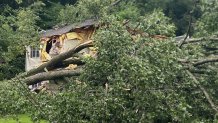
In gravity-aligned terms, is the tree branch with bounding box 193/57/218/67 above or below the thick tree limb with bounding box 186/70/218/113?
above

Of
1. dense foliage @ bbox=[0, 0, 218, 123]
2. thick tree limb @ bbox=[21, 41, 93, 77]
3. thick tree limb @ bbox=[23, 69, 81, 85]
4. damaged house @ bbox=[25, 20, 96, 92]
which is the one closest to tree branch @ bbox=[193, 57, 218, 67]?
dense foliage @ bbox=[0, 0, 218, 123]

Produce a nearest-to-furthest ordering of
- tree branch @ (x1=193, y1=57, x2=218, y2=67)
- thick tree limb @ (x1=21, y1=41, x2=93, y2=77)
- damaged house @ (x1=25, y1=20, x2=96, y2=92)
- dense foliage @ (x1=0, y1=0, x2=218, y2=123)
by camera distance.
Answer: dense foliage @ (x1=0, y1=0, x2=218, y2=123) → tree branch @ (x1=193, y1=57, x2=218, y2=67) → thick tree limb @ (x1=21, y1=41, x2=93, y2=77) → damaged house @ (x1=25, y1=20, x2=96, y2=92)

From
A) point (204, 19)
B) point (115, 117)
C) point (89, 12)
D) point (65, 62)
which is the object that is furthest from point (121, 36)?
point (89, 12)

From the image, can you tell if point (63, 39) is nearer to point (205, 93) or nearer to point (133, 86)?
point (205, 93)

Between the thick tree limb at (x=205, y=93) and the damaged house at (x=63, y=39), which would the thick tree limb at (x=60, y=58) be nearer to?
the thick tree limb at (x=205, y=93)

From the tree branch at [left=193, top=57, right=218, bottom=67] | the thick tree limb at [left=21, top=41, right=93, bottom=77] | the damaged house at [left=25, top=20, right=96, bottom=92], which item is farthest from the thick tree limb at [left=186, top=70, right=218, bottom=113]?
the damaged house at [left=25, top=20, right=96, bottom=92]

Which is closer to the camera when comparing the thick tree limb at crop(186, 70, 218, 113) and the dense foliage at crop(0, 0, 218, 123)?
the dense foliage at crop(0, 0, 218, 123)

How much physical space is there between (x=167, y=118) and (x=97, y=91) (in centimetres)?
143

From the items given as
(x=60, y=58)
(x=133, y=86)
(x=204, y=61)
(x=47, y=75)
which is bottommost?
(x=47, y=75)

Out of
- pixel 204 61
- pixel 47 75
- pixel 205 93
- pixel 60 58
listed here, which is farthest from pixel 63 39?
pixel 205 93

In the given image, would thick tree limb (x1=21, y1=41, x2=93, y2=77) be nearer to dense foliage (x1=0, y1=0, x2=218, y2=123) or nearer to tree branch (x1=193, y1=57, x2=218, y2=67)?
dense foliage (x1=0, y1=0, x2=218, y2=123)

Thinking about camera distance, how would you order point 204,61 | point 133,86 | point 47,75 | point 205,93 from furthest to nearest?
point 47,75
point 204,61
point 205,93
point 133,86

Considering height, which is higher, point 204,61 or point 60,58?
point 204,61

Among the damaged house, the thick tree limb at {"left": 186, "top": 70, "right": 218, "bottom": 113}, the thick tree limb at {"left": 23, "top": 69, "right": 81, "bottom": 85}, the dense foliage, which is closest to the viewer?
A: the dense foliage
